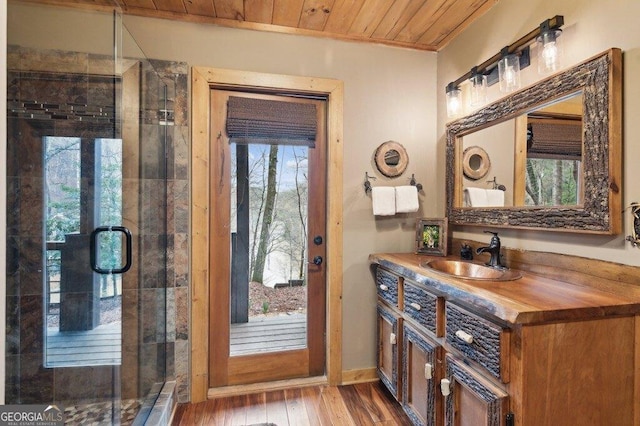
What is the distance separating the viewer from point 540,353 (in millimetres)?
1080

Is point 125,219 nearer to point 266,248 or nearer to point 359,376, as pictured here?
point 266,248

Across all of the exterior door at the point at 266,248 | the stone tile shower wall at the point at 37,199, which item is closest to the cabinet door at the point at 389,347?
the exterior door at the point at 266,248

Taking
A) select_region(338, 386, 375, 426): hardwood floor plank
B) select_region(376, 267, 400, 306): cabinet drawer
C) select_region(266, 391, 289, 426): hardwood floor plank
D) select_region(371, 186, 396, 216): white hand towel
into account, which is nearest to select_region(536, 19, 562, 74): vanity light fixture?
select_region(371, 186, 396, 216): white hand towel

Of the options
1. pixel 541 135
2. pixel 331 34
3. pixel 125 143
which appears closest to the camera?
pixel 541 135

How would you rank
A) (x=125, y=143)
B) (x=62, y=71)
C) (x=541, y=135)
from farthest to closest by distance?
1. (x=125, y=143)
2. (x=62, y=71)
3. (x=541, y=135)

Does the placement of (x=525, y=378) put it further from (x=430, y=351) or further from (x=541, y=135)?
(x=541, y=135)

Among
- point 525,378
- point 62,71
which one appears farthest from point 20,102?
point 525,378

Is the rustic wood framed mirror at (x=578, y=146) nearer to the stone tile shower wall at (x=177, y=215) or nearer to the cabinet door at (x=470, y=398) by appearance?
the cabinet door at (x=470, y=398)

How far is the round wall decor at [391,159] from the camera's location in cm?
234

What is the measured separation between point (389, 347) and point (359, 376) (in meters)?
0.45

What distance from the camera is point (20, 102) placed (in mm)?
1595

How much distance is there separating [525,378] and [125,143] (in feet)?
7.45

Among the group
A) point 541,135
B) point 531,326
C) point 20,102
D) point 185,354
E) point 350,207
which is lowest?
point 185,354

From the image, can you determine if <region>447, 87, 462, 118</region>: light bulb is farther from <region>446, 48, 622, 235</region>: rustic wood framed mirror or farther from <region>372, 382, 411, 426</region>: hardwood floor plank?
<region>372, 382, 411, 426</region>: hardwood floor plank
